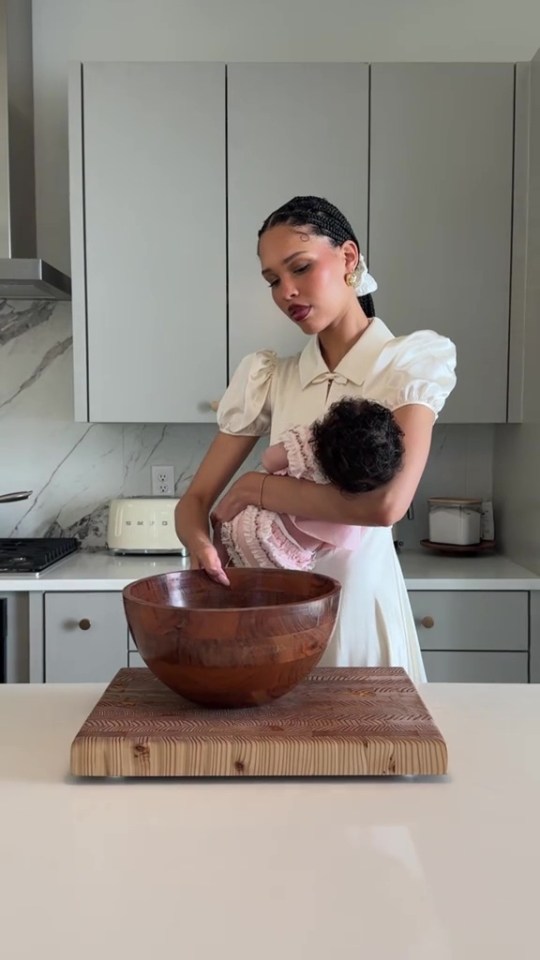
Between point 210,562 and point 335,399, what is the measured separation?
0.45 m

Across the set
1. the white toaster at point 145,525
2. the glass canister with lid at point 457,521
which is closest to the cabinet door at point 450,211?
the glass canister with lid at point 457,521

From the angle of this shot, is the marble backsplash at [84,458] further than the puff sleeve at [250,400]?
Yes

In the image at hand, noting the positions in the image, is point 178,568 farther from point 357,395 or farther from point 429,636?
point 357,395

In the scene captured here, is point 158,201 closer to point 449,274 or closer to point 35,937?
point 449,274

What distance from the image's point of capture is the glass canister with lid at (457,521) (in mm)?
2480

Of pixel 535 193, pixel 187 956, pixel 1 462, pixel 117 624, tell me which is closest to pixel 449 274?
pixel 535 193

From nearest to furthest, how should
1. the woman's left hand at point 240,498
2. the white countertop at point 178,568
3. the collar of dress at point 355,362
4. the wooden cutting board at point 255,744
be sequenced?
the wooden cutting board at point 255,744 < the woman's left hand at point 240,498 < the collar of dress at point 355,362 < the white countertop at point 178,568

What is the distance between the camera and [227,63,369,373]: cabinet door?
2.24m

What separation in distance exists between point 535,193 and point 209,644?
1.83m

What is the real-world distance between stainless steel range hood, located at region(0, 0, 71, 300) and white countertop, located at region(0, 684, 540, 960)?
163 cm

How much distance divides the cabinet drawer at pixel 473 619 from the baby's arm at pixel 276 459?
1050 mm

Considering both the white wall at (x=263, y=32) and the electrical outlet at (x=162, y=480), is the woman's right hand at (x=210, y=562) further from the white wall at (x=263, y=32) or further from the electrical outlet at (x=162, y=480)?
the white wall at (x=263, y=32)

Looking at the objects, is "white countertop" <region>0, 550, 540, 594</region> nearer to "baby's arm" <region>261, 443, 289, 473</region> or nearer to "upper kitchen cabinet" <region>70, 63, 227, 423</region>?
"upper kitchen cabinet" <region>70, 63, 227, 423</region>

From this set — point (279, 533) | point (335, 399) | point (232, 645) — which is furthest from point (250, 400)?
point (232, 645)
